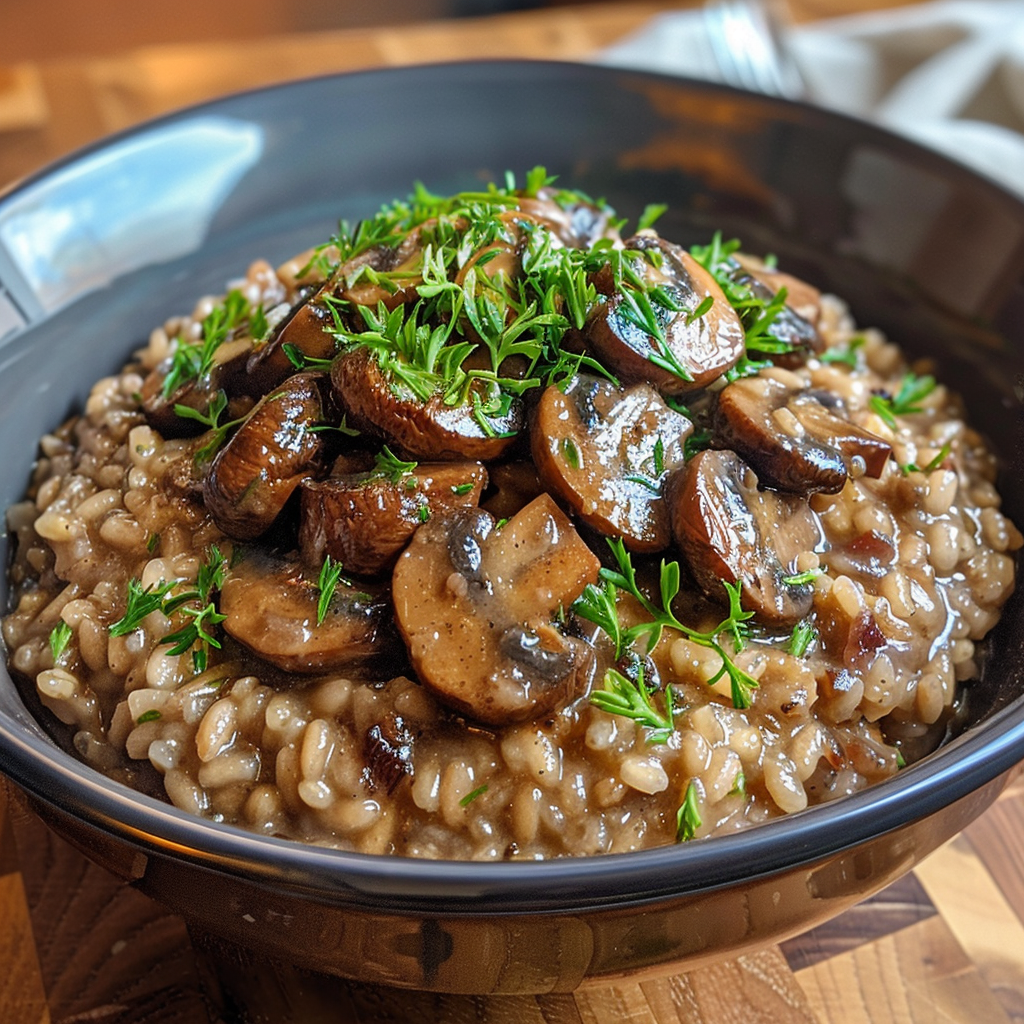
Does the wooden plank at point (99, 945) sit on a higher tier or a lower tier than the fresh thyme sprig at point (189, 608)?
lower

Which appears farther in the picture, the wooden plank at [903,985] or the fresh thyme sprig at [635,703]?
the wooden plank at [903,985]

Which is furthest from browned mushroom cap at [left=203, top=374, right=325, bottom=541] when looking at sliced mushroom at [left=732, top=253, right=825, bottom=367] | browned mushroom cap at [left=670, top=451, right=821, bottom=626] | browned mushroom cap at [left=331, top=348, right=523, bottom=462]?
sliced mushroom at [left=732, top=253, right=825, bottom=367]

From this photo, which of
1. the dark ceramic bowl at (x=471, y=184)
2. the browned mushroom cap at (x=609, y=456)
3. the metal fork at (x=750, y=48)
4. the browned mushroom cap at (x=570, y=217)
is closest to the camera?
the dark ceramic bowl at (x=471, y=184)

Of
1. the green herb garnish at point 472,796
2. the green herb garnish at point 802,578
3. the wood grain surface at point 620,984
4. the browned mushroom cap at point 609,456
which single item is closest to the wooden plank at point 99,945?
the wood grain surface at point 620,984

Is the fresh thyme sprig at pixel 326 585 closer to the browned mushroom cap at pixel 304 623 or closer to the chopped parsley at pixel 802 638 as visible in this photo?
the browned mushroom cap at pixel 304 623

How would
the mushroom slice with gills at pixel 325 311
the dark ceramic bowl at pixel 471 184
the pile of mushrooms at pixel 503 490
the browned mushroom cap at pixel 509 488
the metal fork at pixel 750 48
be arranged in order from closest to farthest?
the dark ceramic bowl at pixel 471 184, the pile of mushrooms at pixel 503 490, the browned mushroom cap at pixel 509 488, the mushroom slice with gills at pixel 325 311, the metal fork at pixel 750 48

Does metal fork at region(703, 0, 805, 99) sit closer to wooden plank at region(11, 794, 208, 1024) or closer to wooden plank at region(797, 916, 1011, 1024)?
wooden plank at region(797, 916, 1011, 1024)

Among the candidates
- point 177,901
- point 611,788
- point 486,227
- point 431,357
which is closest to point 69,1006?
point 177,901

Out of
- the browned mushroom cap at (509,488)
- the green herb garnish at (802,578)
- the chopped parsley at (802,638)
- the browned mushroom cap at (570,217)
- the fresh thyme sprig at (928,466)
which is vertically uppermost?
the browned mushroom cap at (570,217)
